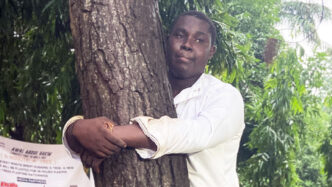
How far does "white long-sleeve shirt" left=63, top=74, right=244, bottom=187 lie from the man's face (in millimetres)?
71

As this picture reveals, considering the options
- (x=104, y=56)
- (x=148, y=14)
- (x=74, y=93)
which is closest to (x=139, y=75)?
(x=104, y=56)

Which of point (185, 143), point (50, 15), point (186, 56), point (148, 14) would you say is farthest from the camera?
point (50, 15)

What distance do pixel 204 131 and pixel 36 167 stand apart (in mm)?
2809

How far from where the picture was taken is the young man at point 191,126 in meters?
1.71

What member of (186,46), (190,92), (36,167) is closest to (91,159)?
(190,92)

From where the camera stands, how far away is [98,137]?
168 centimetres

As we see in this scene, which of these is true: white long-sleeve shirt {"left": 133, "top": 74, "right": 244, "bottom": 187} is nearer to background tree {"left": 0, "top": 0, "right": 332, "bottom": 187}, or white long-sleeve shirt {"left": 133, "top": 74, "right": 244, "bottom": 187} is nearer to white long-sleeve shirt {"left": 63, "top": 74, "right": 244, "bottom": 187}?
white long-sleeve shirt {"left": 63, "top": 74, "right": 244, "bottom": 187}

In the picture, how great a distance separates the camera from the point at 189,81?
2291 millimetres

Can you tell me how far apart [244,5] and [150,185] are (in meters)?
10.1

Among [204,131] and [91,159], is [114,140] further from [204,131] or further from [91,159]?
[204,131]

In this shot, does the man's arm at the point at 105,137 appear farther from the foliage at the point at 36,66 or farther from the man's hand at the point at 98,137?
the foliage at the point at 36,66

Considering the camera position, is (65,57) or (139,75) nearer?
Answer: (139,75)

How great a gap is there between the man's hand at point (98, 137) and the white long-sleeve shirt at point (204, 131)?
0.35ft

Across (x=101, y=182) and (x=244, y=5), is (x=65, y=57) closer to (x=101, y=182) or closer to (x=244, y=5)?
(x=101, y=182)
